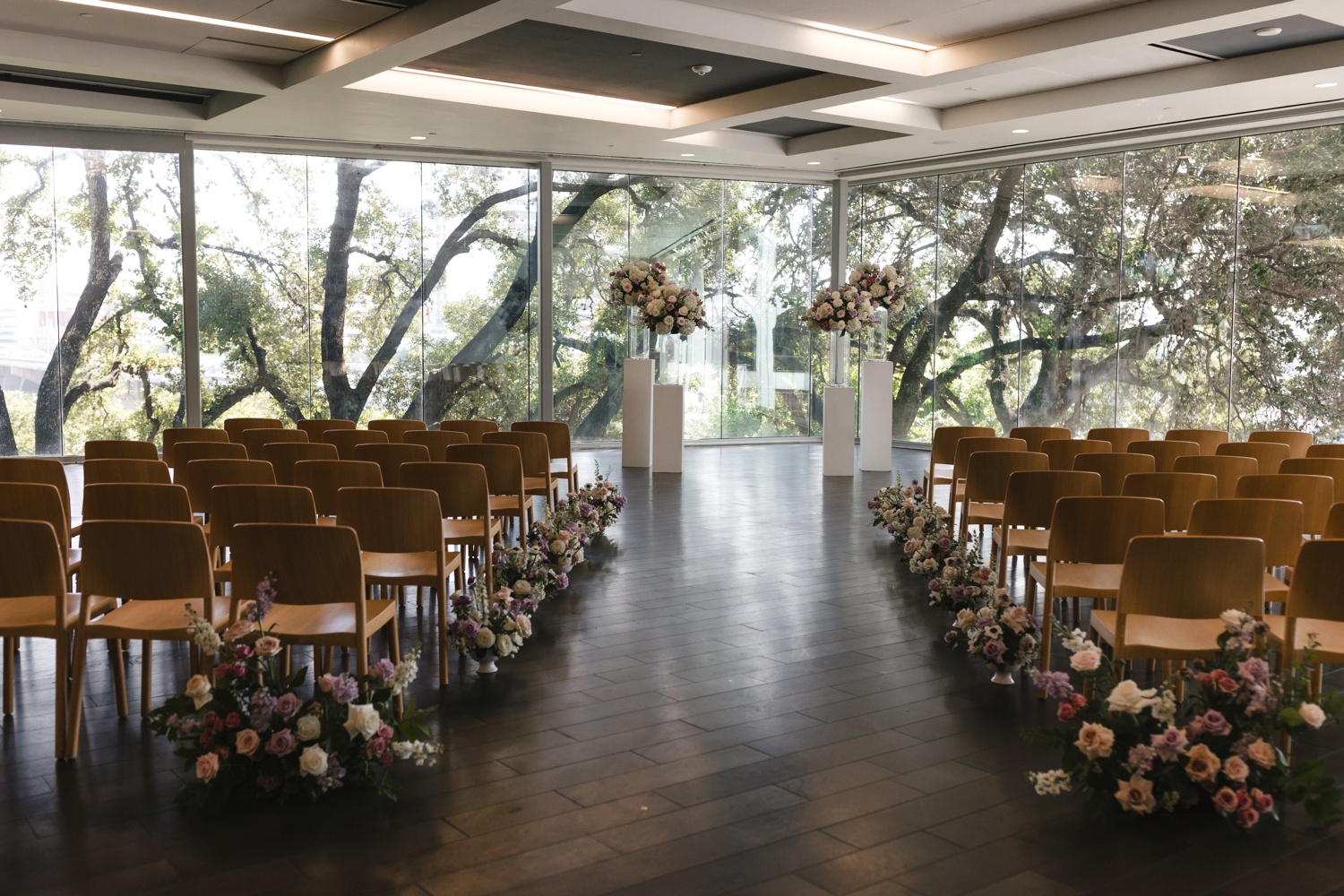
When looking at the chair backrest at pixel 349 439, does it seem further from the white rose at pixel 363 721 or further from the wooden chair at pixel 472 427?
the white rose at pixel 363 721

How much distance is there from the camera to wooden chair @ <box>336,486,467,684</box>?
4.79m

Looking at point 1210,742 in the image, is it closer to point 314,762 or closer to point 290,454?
point 314,762

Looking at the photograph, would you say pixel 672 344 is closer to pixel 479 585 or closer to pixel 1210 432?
pixel 1210 432

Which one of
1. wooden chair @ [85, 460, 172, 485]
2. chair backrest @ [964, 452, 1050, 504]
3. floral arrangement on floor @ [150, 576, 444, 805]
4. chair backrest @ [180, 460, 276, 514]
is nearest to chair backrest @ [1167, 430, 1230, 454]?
chair backrest @ [964, 452, 1050, 504]

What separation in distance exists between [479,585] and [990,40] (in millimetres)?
6179

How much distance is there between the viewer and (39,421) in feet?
40.8

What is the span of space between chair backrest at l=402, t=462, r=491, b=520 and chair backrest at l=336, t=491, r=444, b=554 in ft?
2.91

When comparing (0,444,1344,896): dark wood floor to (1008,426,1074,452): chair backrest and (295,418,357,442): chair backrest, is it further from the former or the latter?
(1008,426,1074,452): chair backrest

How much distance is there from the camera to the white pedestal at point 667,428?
41.1 feet

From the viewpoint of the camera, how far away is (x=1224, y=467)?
6.41 m

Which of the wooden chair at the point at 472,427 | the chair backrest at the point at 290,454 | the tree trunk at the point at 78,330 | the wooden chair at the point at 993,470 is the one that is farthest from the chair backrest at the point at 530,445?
the tree trunk at the point at 78,330

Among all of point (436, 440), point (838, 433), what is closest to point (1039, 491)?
point (436, 440)

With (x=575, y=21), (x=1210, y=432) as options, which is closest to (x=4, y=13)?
(x=575, y=21)

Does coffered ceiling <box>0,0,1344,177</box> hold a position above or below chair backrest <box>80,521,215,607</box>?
above
